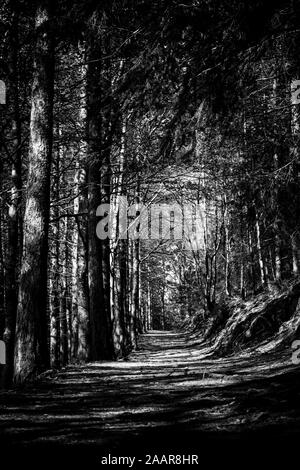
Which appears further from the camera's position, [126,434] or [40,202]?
[40,202]

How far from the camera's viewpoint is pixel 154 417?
3.99 metres

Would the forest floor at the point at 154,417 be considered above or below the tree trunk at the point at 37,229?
below

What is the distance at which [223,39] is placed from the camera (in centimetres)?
450

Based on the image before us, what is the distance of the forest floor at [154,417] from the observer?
9.64ft

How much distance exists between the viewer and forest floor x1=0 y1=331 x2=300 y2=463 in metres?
2.94

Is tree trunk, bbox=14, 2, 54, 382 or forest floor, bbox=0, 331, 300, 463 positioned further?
tree trunk, bbox=14, 2, 54, 382

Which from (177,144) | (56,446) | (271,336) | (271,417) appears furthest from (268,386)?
(271,336)

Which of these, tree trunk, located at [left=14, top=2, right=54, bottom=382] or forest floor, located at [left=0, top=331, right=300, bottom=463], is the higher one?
tree trunk, located at [left=14, top=2, right=54, bottom=382]

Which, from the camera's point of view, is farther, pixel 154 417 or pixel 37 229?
pixel 37 229

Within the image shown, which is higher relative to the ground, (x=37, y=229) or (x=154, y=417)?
(x=37, y=229)

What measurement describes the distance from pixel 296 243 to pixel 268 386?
6.35 meters

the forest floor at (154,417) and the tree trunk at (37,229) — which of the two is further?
the tree trunk at (37,229)

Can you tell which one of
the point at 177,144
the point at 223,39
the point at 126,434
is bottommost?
the point at 126,434

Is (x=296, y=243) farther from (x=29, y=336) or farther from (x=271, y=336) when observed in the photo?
(x=29, y=336)
